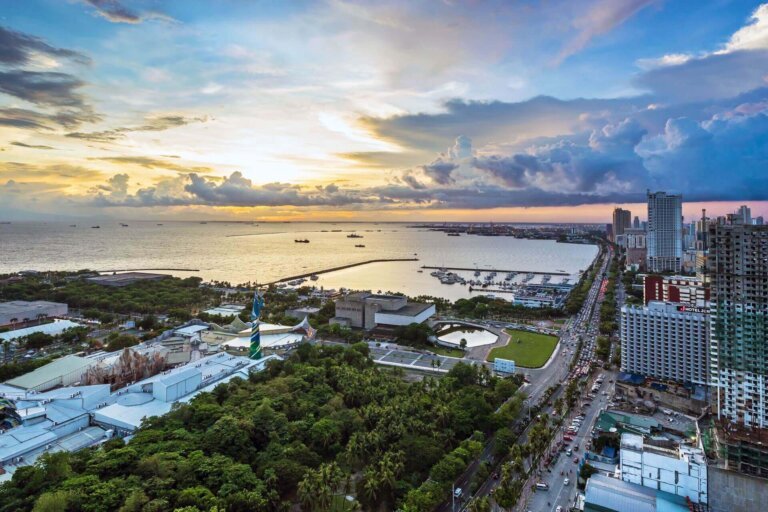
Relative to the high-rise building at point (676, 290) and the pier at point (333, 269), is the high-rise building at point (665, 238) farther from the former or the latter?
the pier at point (333, 269)

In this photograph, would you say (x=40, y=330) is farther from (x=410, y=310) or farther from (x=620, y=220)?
(x=620, y=220)

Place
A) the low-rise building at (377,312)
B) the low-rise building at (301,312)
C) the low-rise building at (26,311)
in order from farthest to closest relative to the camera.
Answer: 1. the low-rise building at (301,312)
2. the low-rise building at (26,311)
3. the low-rise building at (377,312)

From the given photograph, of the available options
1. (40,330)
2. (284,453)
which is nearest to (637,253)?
(284,453)

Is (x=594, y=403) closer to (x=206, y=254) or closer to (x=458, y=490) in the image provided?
(x=458, y=490)

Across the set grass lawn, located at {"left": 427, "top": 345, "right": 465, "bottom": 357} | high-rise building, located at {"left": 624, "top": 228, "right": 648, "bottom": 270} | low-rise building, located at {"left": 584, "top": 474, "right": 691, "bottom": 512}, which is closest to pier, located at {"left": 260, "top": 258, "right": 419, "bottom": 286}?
grass lawn, located at {"left": 427, "top": 345, "right": 465, "bottom": 357}

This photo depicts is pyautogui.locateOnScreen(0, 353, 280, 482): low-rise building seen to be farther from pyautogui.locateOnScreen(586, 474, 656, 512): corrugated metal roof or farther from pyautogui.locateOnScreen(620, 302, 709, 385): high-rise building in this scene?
pyautogui.locateOnScreen(620, 302, 709, 385): high-rise building

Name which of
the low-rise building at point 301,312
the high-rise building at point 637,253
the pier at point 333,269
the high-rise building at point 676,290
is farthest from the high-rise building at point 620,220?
the low-rise building at point 301,312

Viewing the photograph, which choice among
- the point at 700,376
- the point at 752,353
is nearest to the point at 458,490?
the point at 752,353
